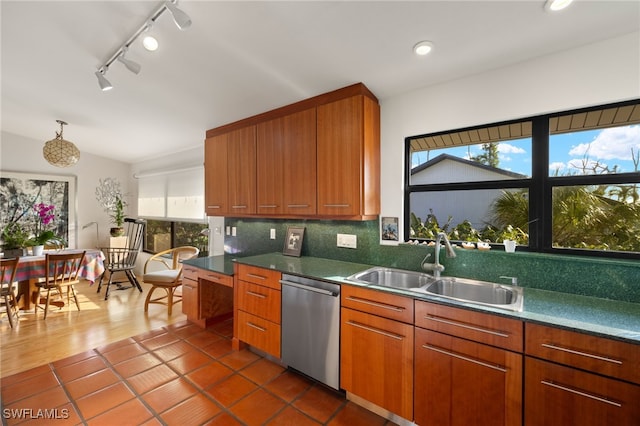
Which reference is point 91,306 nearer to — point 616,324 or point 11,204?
point 11,204

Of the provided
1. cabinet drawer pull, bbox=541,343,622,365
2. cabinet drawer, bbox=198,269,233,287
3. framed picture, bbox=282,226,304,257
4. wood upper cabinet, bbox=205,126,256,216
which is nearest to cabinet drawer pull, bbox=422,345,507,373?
cabinet drawer pull, bbox=541,343,622,365

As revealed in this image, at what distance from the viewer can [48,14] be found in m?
1.92

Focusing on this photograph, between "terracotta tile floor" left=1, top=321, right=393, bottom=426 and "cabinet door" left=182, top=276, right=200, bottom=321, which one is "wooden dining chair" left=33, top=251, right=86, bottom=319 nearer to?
"terracotta tile floor" left=1, top=321, right=393, bottom=426

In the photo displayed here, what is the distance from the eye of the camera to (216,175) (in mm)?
3330

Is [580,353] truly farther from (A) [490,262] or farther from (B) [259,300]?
(B) [259,300]

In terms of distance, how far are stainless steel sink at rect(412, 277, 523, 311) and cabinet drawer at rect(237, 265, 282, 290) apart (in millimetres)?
1102

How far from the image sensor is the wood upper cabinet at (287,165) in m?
2.47

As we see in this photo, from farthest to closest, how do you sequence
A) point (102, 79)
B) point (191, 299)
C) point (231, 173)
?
point (231, 173) → point (191, 299) → point (102, 79)

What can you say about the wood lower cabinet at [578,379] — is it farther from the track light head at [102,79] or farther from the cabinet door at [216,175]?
the track light head at [102,79]

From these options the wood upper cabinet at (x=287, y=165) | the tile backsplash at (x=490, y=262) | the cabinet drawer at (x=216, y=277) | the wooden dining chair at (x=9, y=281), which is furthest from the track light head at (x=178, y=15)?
the wooden dining chair at (x=9, y=281)

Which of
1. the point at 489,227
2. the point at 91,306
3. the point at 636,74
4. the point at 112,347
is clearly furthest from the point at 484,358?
the point at 91,306

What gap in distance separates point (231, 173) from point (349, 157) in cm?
155

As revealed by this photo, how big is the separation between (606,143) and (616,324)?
112cm

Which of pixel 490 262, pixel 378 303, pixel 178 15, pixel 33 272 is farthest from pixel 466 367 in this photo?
pixel 33 272
